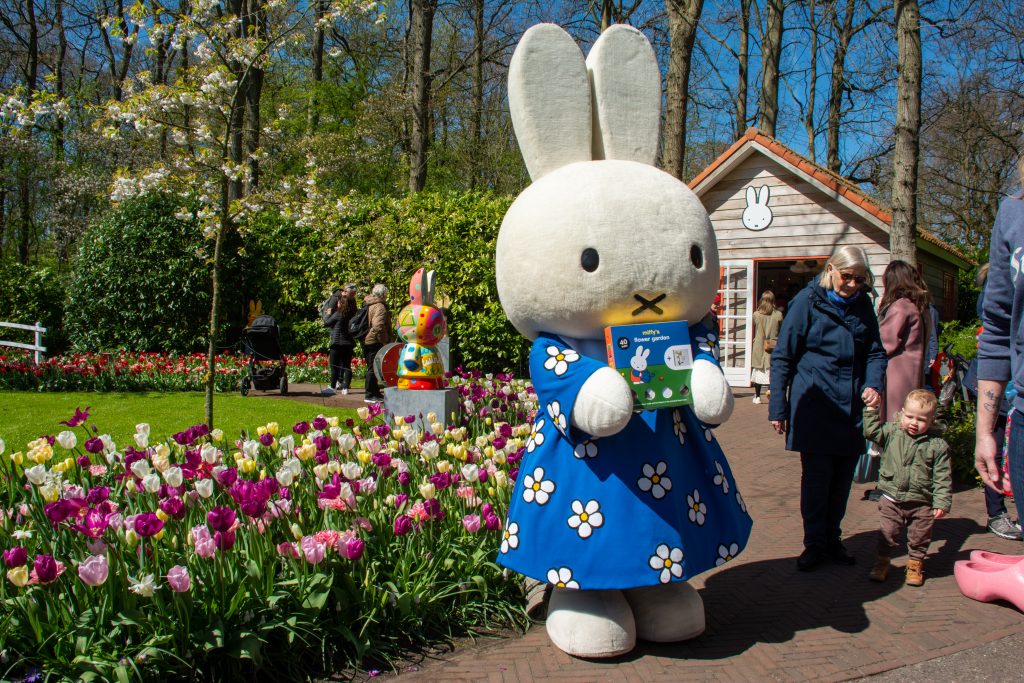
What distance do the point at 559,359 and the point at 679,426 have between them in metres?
0.61

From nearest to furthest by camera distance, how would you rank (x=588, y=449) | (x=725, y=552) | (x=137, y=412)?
1. (x=588, y=449)
2. (x=725, y=552)
3. (x=137, y=412)

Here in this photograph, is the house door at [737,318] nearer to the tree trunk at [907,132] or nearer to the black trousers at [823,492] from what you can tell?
the tree trunk at [907,132]

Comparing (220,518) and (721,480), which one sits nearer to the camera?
(220,518)

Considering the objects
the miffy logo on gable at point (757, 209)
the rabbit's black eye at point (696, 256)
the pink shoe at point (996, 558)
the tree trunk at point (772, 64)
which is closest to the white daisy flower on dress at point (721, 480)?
the rabbit's black eye at point (696, 256)

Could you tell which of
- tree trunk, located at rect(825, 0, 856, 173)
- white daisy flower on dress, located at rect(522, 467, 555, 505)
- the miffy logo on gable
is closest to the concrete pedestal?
white daisy flower on dress, located at rect(522, 467, 555, 505)

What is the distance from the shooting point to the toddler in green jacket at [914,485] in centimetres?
404

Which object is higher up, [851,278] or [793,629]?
[851,278]

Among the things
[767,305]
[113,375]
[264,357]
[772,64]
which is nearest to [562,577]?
[264,357]

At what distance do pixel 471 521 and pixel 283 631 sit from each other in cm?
94

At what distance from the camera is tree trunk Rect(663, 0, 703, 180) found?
425 inches

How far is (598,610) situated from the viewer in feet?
10.4

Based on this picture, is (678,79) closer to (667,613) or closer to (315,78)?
(667,613)

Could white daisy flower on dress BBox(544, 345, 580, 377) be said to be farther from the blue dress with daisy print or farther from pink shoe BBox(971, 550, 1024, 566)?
pink shoe BBox(971, 550, 1024, 566)

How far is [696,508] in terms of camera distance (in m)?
3.20
